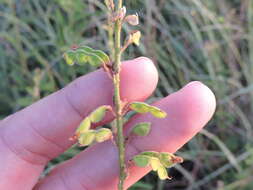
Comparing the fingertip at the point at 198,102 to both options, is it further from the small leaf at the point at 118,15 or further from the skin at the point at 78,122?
the small leaf at the point at 118,15

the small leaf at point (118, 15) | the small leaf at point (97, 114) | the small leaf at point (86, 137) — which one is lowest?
the small leaf at point (86, 137)

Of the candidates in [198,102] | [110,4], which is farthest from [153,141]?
[110,4]

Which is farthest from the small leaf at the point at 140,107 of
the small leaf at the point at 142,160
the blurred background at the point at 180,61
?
the blurred background at the point at 180,61

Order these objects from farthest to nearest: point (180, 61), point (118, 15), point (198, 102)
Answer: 1. point (180, 61)
2. point (198, 102)
3. point (118, 15)

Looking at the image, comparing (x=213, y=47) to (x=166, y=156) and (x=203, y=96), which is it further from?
(x=166, y=156)

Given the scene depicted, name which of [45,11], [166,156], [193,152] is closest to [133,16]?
[166,156]

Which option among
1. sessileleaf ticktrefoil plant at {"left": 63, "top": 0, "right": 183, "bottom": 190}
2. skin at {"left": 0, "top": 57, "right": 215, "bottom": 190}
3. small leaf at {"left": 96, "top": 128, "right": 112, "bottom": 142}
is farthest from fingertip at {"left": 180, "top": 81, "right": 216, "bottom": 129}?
small leaf at {"left": 96, "top": 128, "right": 112, "bottom": 142}

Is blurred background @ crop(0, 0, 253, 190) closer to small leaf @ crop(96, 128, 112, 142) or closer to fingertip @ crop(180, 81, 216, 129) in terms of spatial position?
fingertip @ crop(180, 81, 216, 129)

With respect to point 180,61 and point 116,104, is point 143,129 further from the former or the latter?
point 180,61
